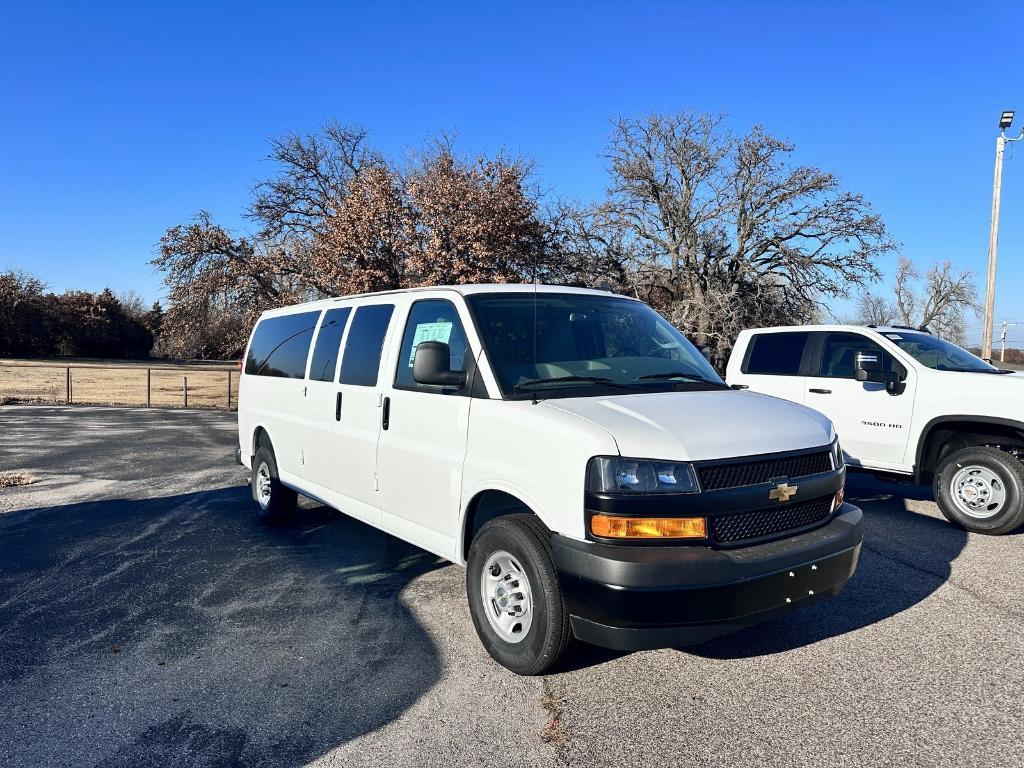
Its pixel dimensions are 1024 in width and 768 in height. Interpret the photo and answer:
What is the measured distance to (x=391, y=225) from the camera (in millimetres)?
20266

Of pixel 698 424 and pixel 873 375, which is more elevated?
pixel 873 375

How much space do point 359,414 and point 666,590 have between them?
2.77 meters

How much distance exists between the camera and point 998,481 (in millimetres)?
6730

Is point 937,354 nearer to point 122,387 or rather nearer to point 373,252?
point 373,252

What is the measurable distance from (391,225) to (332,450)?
51.2ft

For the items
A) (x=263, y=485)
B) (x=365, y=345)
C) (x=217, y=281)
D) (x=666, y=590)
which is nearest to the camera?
(x=666, y=590)

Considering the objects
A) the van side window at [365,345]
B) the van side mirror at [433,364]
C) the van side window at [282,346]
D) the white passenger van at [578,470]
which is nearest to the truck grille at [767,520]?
the white passenger van at [578,470]

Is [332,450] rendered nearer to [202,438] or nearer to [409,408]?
[409,408]

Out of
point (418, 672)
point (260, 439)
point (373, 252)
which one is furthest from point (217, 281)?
point (418, 672)

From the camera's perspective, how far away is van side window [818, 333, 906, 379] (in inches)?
317

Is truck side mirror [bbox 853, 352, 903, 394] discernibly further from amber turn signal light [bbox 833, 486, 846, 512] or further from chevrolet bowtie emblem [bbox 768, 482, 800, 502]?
chevrolet bowtie emblem [bbox 768, 482, 800, 502]

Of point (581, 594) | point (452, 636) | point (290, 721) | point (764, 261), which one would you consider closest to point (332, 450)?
point (452, 636)

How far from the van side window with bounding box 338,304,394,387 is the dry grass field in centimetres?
1437

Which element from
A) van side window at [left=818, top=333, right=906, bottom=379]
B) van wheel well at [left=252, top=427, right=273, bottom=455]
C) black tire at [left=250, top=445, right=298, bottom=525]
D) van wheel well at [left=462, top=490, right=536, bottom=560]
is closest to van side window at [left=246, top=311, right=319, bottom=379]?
van wheel well at [left=252, top=427, right=273, bottom=455]
